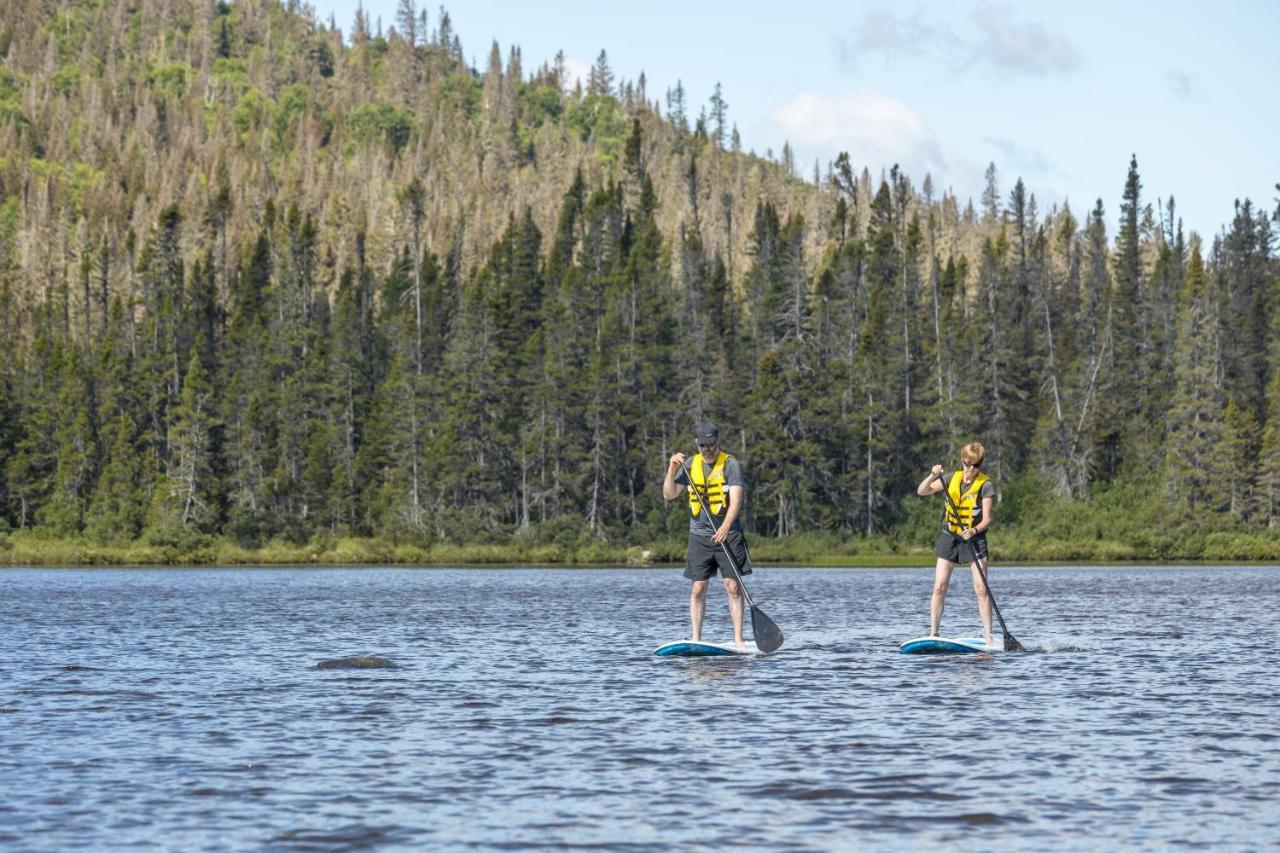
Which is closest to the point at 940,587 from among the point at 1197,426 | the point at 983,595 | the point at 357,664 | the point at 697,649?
the point at 983,595

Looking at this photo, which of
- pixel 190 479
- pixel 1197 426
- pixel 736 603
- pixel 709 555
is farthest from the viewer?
pixel 190 479

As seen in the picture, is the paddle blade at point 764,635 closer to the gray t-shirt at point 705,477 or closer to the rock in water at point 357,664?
the gray t-shirt at point 705,477

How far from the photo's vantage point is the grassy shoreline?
284ft

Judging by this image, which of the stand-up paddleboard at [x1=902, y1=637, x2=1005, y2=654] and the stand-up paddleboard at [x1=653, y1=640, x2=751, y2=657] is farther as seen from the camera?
the stand-up paddleboard at [x1=902, y1=637, x2=1005, y2=654]

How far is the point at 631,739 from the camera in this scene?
16875mm

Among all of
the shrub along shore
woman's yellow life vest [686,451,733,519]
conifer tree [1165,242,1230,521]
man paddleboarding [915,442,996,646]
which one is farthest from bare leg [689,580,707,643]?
conifer tree [1165,242,1230,521]

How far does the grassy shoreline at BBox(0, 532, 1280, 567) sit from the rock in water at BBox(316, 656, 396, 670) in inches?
2445

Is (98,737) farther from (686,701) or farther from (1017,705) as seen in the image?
(1017,705)

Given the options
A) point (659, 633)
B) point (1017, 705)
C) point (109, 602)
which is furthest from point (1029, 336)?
point (1017, 705)

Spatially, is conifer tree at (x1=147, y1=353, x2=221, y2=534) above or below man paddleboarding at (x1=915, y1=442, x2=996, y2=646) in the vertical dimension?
above

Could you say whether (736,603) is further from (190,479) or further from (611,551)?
(190,479)

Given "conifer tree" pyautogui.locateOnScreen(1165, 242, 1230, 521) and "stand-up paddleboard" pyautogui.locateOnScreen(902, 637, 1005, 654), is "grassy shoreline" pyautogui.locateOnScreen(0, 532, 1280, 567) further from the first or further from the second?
"stand-up paddleboard" pyautogui.locateOnScreen(902, 637, 1005, 654)

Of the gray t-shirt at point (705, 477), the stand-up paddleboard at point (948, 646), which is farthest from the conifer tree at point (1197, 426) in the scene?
the gray t-shirt at point (705, 477)

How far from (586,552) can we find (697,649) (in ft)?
217
